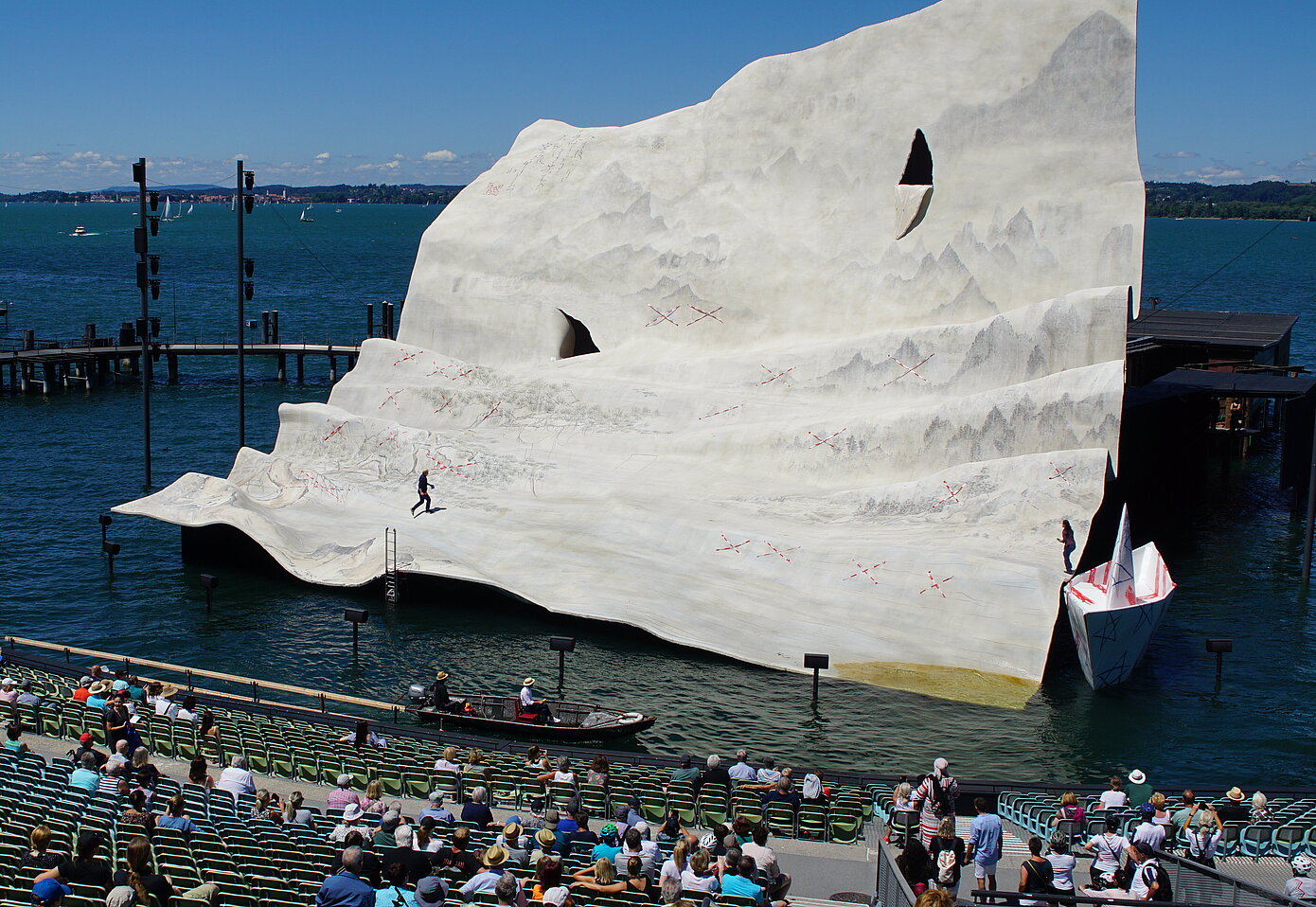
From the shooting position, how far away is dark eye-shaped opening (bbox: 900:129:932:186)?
40406mm

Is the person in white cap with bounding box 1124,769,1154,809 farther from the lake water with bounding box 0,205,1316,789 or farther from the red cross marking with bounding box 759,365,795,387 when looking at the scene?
the red cross marking with bounding box 759,365,795,387

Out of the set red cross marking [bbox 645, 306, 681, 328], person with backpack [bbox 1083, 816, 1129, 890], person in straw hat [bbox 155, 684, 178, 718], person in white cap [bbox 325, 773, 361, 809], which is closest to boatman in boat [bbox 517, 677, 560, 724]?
person in straw hat [bbox 155, 684, 178, 718]

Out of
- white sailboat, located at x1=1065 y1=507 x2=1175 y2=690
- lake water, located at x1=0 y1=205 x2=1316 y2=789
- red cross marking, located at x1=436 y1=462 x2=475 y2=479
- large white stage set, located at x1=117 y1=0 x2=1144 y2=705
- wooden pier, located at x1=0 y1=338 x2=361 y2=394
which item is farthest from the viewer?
wooden pier, located at x1=0 y1=338 x2=361 y2=394

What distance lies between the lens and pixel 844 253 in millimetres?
41000

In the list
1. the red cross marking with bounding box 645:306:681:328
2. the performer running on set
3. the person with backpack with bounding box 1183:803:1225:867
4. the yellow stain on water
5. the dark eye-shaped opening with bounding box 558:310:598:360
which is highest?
the red cross marking with bounding box 645:306:681:328

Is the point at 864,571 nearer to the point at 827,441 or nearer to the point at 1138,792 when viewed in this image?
the point at 827,441

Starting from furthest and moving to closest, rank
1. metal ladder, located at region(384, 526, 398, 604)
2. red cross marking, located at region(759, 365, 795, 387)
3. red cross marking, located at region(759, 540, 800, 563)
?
red cross marking, located at region(759, 365, 795, 387)
metal ladder, located at region(384, 526, 398, 604)
red cross marking, located at region(759, 540, 800, 563)

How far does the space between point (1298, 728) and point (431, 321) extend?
97.8ft

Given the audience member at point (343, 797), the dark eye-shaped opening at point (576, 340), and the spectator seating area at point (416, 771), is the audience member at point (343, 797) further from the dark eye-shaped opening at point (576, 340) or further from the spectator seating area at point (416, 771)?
the dark eye-shaped opening at point (576, 340)

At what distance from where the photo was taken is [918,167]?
40719mm

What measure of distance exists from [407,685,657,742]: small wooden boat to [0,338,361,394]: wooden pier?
45312 millimetres

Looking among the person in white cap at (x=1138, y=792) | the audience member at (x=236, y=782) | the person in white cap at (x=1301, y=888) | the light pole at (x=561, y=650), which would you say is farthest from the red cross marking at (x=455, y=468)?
A: the person in white cap at (x=1301, y=888)

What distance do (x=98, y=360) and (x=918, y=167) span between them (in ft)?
169

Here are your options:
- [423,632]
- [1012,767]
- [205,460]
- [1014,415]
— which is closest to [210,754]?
[423,632]
